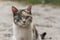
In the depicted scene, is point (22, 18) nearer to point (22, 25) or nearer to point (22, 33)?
point (22, 25)

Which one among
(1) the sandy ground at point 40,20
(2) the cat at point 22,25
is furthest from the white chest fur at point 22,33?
(1) the sandy ground at point 40,20

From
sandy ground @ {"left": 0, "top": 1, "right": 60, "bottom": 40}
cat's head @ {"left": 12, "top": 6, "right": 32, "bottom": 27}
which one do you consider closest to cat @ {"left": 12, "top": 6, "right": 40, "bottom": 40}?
cat's head @ {"left": 12, "top": 6, "right": 32, "bottom": 27}

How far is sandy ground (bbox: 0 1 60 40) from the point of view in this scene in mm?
5261

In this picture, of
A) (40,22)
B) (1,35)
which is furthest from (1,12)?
(1,35)

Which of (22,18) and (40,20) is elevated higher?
(22,18)

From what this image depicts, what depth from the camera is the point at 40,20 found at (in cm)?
635

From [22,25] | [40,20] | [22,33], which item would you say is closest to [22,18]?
[22,25]

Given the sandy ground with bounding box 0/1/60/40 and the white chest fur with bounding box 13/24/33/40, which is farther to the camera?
the sandy ground with bounding box 0/1/60/40

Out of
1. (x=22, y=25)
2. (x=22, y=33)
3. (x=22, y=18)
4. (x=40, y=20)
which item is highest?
(x=22, y=18)

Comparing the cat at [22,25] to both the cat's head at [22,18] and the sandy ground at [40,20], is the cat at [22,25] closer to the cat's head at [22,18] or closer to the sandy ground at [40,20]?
the cat's head at [22,18]

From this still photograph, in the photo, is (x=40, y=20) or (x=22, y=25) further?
(x=40, y=20)

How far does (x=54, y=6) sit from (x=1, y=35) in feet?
10.00

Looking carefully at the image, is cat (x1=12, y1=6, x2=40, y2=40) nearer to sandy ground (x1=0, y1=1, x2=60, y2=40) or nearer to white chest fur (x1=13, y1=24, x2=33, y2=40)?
white chest fur (x1=13, y1=24, x2=33, y2=40)

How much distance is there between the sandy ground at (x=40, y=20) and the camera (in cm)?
526
